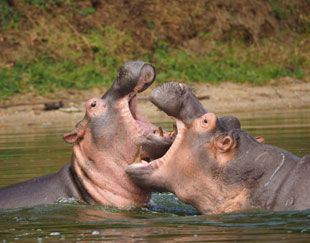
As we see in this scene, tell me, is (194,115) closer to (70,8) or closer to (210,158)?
(210,158)

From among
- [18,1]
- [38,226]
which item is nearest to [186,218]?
[38,226]

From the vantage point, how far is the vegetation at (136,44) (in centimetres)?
1507

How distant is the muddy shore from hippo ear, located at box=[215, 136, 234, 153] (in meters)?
7.39

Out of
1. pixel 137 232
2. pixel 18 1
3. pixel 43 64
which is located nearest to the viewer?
pixel 137 232

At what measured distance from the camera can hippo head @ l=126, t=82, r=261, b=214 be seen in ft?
14.6

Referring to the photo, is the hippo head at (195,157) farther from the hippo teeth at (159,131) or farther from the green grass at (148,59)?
the green grass at (148,59)

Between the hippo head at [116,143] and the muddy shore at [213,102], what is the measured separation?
637cm

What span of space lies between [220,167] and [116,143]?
3.82ft

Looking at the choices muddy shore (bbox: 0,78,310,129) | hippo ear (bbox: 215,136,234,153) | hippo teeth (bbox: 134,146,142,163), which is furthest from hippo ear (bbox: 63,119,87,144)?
muddy shore (bbox: 0,78,310,129)

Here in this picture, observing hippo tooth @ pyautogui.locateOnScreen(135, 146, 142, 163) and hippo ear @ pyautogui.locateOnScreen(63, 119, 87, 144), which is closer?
hippo tooth @ pyautogui.locateOnScreen(135, 146, 142, 163)

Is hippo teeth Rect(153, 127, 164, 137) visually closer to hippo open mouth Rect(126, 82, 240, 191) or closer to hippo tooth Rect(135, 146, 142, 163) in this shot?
hippo tooth Rect(135, 146, 142, 163)

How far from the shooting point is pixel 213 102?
13.8m

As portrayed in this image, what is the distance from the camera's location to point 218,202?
4484 mm

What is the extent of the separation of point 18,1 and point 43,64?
2217mm
